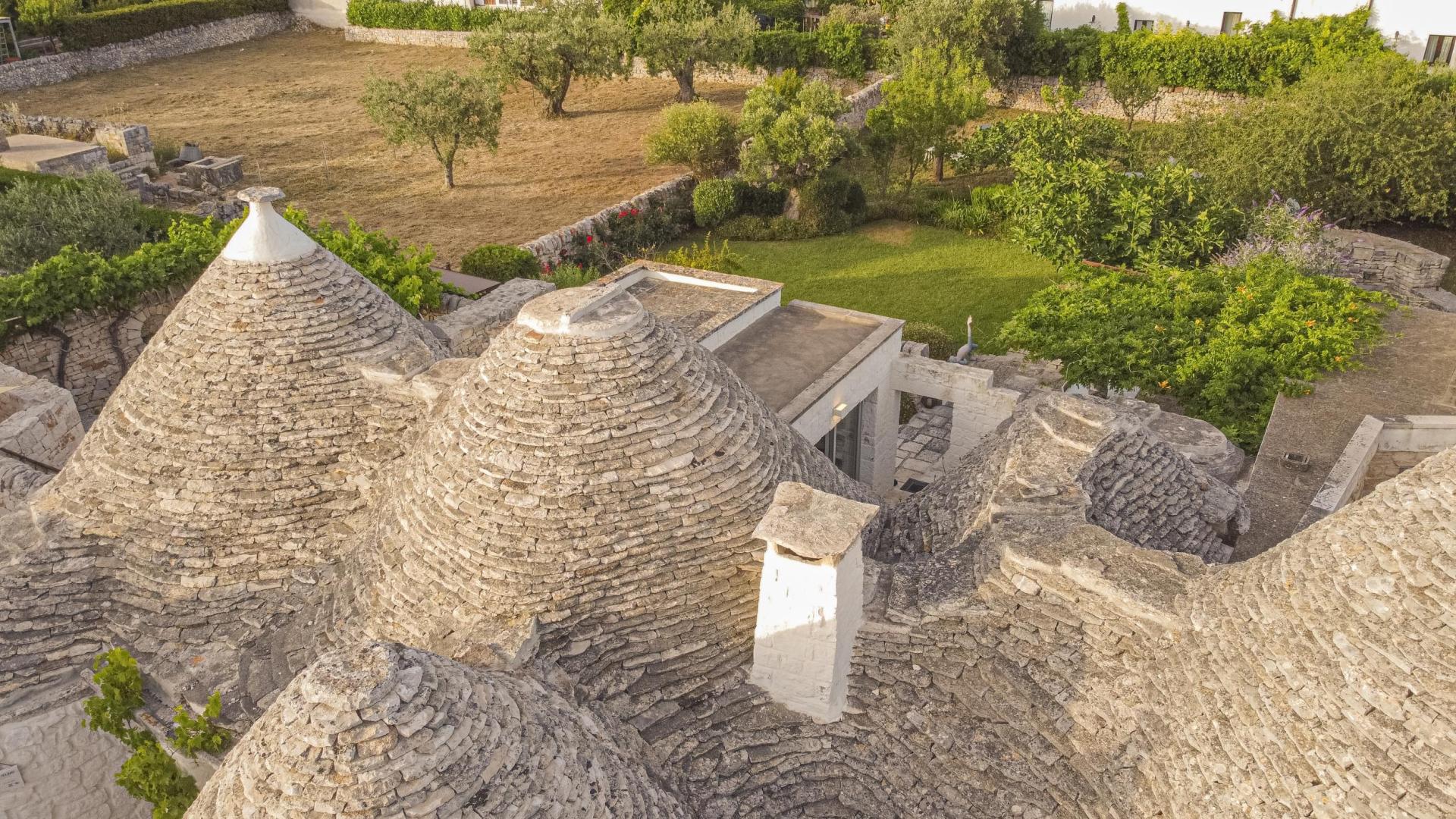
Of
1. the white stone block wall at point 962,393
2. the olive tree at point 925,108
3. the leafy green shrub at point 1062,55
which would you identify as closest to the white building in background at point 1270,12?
the leafy green shrub at point 1062,55

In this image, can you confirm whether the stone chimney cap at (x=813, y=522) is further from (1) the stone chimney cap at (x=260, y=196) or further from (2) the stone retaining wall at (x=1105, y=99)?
(2) the stone retaining wall at (x=1105, y=99)

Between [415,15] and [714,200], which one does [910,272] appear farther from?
[415,15]

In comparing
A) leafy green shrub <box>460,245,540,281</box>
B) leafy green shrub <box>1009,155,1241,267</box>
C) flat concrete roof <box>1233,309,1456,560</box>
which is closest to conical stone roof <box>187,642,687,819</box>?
flat concrete roof <box>1233,309,1456,560</box>

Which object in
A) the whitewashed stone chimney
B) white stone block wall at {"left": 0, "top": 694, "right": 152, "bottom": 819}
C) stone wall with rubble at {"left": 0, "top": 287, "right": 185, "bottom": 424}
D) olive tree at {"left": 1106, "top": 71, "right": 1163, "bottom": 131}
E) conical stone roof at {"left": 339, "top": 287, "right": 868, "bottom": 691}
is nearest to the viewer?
the whitewashed stone chimney

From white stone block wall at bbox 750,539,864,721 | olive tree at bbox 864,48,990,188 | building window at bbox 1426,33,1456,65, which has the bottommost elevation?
white stone block wall at bbox 750,539,864,721

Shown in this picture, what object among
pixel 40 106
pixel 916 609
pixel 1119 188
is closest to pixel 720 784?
pixel 916 609

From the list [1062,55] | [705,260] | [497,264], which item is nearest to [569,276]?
[497,264]

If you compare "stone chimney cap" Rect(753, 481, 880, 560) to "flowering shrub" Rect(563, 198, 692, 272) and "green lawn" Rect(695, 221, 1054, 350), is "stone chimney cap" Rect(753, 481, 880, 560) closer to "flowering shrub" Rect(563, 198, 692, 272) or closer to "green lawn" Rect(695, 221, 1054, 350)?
"green lawn" Rect(695, 221, 1054, 350)
